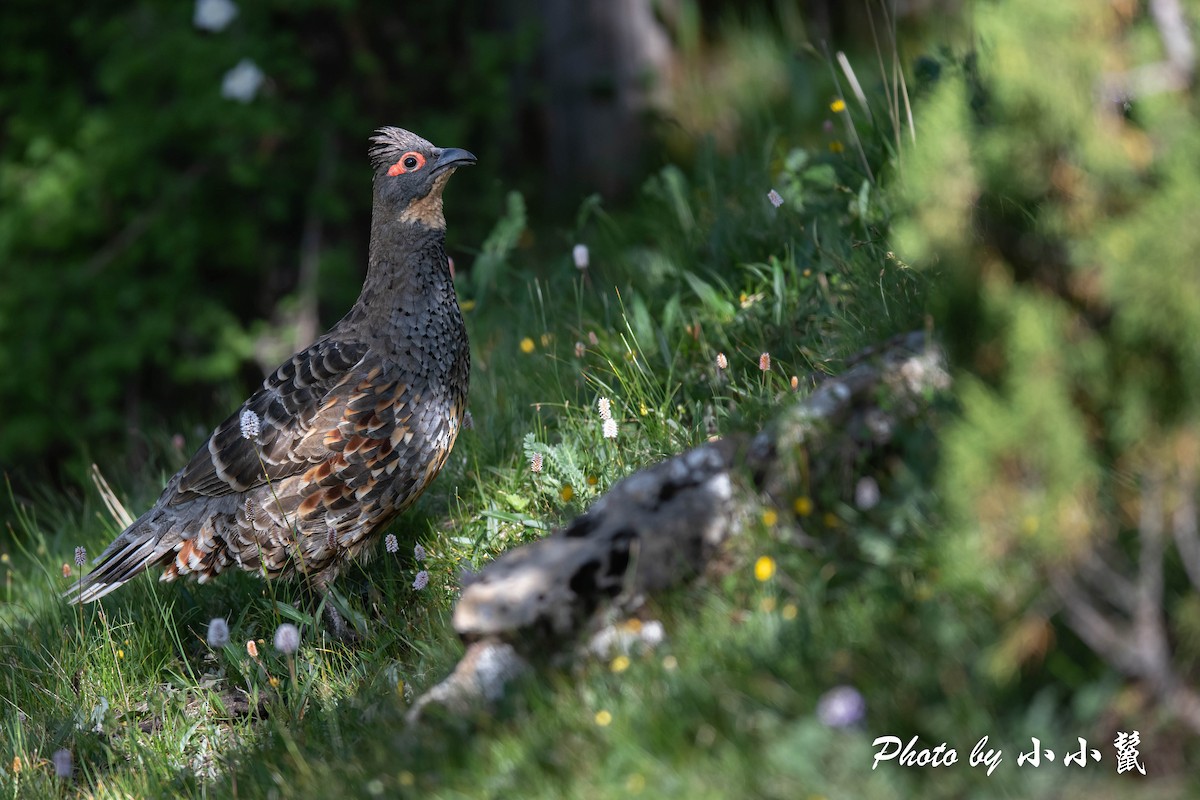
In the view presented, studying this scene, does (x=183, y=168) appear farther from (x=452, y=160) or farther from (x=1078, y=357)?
(x=1078, y=357)

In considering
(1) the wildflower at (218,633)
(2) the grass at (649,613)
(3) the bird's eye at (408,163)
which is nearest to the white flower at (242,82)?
(2) the grass at (649,613)

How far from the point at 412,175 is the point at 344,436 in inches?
47.3

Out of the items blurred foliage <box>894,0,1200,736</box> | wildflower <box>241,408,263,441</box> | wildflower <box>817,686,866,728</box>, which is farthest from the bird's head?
wildflower <box>817,686,866,728</box>

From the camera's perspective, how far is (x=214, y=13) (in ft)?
25.6

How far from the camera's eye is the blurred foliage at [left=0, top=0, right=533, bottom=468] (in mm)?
8156

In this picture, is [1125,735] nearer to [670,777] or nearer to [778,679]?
[778,679]

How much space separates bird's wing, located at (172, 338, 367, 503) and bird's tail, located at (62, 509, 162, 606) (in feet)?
0.66

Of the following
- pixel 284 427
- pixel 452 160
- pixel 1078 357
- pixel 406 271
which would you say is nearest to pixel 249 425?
pixel 284 427

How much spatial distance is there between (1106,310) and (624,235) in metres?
4.59

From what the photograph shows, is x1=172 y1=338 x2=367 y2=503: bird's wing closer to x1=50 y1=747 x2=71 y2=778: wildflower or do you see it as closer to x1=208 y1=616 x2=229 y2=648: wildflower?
x1=208 y1=616 x2=229 y2=648: wildflower

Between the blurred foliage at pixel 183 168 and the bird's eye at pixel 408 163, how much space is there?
3.19 metres

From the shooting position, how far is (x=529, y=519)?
13.8 ft

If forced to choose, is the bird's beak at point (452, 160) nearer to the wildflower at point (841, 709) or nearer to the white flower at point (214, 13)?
the wildflower at point (841, 709)

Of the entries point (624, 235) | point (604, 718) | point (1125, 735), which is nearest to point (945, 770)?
point (1125, 735)
